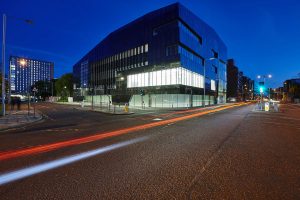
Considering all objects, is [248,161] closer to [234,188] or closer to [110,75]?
[234,188]

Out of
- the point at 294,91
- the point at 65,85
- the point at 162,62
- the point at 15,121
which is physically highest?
the point at 162,62

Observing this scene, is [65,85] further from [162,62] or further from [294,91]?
[294,91]

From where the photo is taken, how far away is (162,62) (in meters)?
48.1

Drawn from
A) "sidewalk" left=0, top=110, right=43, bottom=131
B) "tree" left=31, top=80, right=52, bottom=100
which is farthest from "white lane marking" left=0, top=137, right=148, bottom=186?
"tree" left=31, top=80, right=52, bottom=100

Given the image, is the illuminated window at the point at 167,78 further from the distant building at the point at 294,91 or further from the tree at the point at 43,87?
the tree at the point at 43,87

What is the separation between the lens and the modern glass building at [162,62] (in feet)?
150

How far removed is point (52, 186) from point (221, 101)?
267ft

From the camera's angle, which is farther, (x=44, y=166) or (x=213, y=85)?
(x=213, y=85)

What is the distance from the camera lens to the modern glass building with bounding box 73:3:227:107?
45.8 meters

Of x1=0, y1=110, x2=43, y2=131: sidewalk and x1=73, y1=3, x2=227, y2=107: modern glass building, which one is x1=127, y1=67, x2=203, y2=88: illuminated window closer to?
x1=73, y1=3, x2=227, y2=107: modern glass building

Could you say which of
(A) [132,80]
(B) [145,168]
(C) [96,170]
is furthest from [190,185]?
(A) [132,80]

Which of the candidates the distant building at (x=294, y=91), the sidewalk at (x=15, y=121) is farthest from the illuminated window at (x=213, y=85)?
the sidewalk at (x=15, y=121)

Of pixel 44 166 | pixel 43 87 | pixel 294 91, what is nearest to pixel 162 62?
pixel 44 166

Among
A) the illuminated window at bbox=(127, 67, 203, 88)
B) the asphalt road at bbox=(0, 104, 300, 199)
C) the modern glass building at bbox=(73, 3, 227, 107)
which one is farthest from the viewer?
the modern glass building at bbox=(73, 3, 227, 107)
